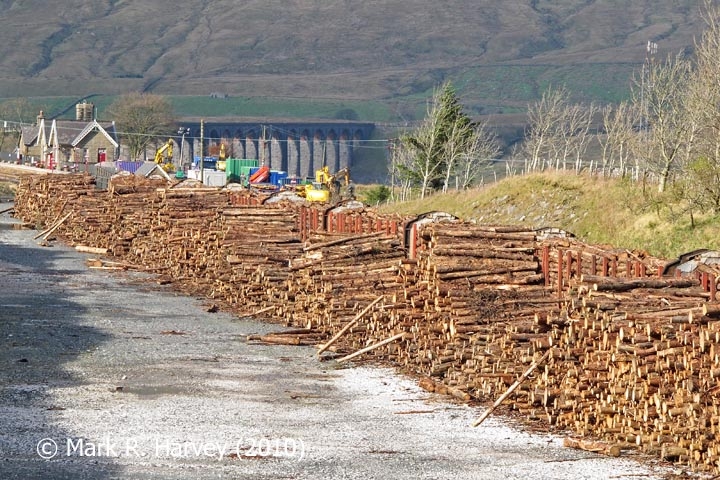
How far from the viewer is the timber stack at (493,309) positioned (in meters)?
15.5

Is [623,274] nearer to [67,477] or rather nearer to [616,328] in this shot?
[616,328]

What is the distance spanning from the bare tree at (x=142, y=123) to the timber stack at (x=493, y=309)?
323ft

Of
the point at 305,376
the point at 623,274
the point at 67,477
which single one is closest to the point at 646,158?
the point at 623,274

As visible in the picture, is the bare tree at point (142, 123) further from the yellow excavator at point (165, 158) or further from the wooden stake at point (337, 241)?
the wooden stake at point (337, 241)

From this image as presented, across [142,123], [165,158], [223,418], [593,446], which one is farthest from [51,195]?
[142,123]

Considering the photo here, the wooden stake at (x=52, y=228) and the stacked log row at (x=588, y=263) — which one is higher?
the stacked log row at (x=588, y=263)

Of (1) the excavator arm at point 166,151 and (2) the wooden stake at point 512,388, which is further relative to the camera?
(1) the excavator arm at point 166,151

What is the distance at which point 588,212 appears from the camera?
47.4 meters

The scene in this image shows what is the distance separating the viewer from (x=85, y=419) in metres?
17.1

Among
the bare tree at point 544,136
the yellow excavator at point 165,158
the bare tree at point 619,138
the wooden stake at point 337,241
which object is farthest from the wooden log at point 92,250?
the yellow excavator at point 165,158

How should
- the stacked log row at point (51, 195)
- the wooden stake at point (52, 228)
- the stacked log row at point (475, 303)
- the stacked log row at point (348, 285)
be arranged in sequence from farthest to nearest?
the stacked log row at point (51, 195) < the wooden stake at point (52, 228) < the stacked log row at point (348, 285) < the stacked log row at point (475, 303)

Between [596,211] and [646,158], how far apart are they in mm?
2673

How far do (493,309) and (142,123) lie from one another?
121m

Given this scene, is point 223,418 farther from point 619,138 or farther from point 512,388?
point 619,138
